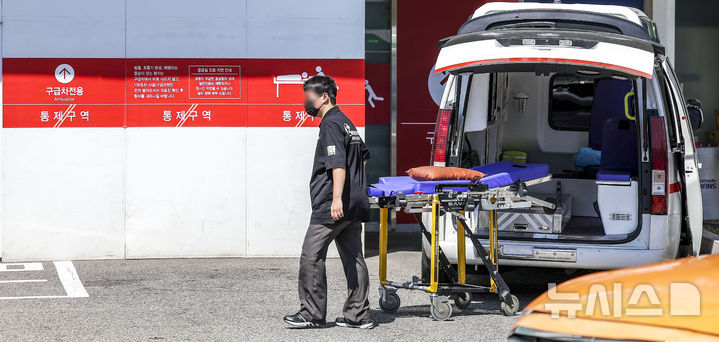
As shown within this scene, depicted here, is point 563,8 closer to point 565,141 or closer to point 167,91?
point 565,141

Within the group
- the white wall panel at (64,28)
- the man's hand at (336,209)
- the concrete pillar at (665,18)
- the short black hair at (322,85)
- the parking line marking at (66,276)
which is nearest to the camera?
the man's hand at (336,209)

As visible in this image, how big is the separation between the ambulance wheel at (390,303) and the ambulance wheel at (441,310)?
1.34 feet

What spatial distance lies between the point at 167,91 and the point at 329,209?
387 cm

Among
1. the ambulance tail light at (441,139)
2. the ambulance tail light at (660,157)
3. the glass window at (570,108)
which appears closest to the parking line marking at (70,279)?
the ambulance tail light at (441,139)

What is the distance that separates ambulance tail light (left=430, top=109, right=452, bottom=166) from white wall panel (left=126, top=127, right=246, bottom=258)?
285cm

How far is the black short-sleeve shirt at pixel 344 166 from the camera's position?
7.25 meters

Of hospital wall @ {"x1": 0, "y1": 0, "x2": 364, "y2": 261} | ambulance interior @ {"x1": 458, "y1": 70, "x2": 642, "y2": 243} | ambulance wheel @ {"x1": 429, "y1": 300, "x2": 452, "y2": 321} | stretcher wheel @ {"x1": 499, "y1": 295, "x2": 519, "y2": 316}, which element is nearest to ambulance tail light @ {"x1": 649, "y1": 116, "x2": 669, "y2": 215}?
ambulance interior @ {"x1": 458, "y1": 70, "x2": 642, "y2": 243}

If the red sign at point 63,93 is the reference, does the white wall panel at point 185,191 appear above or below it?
below

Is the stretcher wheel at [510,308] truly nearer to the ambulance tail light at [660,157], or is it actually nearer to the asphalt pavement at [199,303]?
the asphalt pavement at [199,303]

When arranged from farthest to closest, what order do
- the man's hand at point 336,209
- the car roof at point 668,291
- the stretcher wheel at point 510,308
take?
the stretcher wheel at point 510,308
the man's hand at point 336,209
the car roof at point 668,291

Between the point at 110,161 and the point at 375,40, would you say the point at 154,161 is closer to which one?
the point at 110,161

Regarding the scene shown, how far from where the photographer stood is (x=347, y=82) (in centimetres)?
1063

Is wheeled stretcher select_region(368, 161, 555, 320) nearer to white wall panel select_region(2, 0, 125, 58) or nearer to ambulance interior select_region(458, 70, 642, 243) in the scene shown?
ambulance interior select_region(458, 70, 642, 243)

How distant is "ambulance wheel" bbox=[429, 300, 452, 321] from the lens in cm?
755
